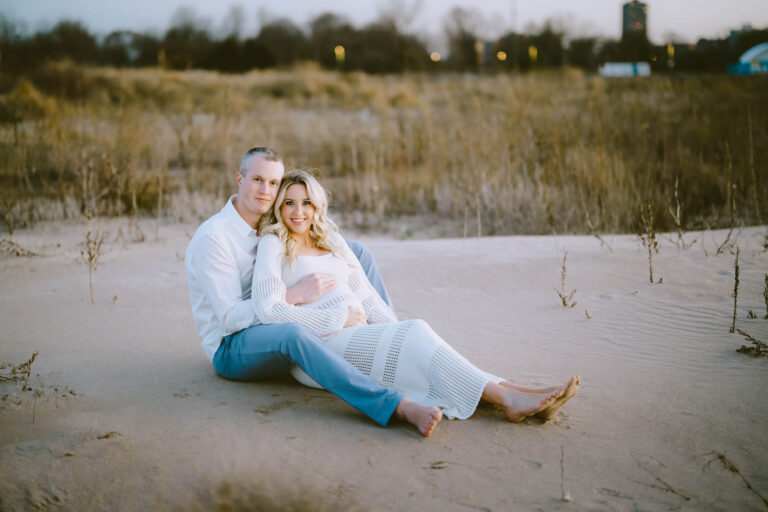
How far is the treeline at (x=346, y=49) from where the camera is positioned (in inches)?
1328

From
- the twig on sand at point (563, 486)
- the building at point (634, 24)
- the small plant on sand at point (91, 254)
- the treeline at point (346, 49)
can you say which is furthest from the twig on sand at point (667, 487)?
the building at point (634, 24)

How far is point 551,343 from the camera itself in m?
4.71

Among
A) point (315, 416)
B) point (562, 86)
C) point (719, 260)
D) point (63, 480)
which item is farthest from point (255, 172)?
point (562, 86)

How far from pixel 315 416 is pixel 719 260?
184 inches

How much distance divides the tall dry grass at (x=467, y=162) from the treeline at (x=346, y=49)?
13819 millimetres

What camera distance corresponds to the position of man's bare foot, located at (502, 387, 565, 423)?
322 cm

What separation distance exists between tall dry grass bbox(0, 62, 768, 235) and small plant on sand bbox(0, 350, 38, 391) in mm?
3856

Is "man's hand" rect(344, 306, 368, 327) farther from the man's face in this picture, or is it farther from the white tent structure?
A: the white tent structure

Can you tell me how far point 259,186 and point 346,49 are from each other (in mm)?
47420

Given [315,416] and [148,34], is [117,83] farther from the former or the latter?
[148,34]

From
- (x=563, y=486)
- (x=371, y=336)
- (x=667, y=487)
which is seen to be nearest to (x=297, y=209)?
(x=371, y=336)

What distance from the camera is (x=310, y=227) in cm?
409

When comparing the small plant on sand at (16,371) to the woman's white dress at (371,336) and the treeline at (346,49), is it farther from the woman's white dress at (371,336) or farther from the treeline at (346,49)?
the treeline at (346,49)

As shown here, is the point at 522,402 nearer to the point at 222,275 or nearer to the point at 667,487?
the point at 667,487
